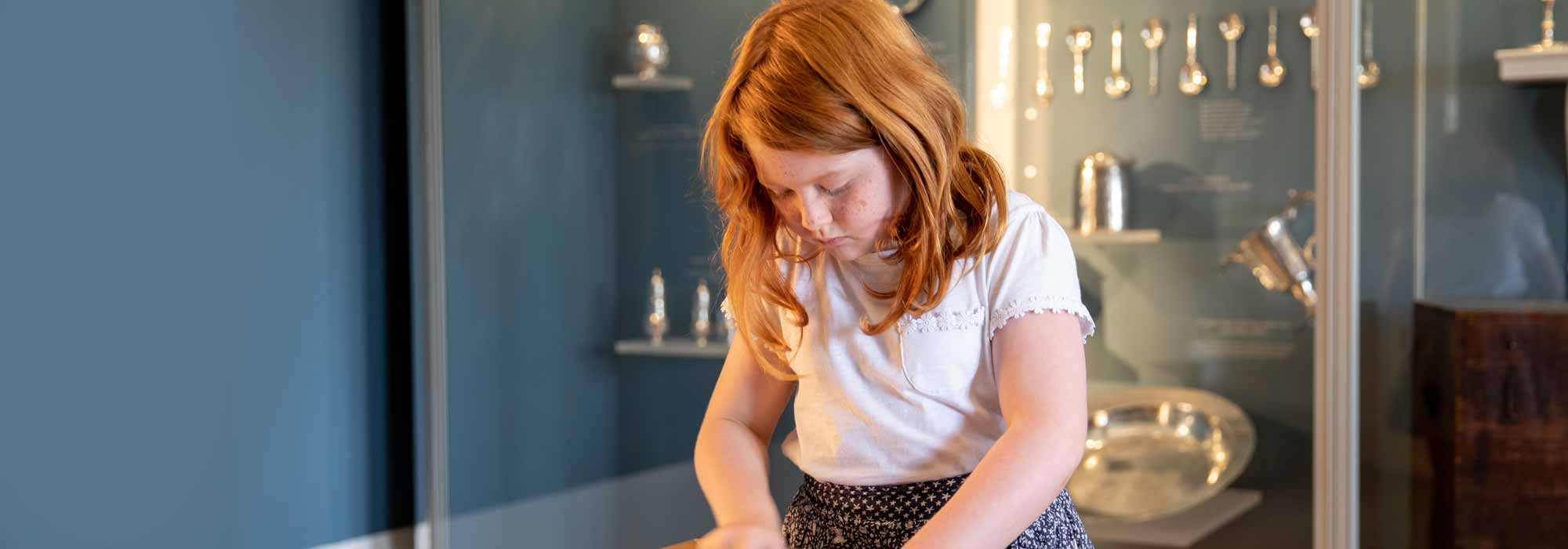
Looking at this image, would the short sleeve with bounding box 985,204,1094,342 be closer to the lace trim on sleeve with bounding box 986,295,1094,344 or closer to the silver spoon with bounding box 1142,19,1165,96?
the lace trim on sleeve with bounding box 986,295,1094,344

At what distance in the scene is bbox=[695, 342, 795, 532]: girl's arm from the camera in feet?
2.98

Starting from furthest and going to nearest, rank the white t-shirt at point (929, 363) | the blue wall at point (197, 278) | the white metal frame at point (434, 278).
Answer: the white metal frame at point (434, 278), the blue wall at point (197, 278), the white t-shirt at point (929, 363)

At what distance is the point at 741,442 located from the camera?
3.18 ft

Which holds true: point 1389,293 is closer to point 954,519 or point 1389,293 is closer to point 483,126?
point 954,519

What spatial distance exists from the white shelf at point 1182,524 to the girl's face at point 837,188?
4.78 feet

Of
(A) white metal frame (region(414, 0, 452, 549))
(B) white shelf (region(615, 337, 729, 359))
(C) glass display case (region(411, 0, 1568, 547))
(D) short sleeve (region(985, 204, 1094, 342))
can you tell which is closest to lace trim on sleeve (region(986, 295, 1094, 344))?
(D) short sleeve (region(985, 204, 1094, 342))

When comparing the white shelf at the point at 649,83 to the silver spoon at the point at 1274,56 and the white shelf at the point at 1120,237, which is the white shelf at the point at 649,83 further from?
the silver spoon at the point at 1274,56

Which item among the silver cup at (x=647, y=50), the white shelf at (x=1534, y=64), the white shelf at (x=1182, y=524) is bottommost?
the white shelf at (x=1182, y=524)

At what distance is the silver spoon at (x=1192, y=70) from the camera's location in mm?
2150

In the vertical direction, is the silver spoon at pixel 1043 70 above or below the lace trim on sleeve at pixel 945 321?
above

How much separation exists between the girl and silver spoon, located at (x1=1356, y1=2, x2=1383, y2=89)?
53.9 inches

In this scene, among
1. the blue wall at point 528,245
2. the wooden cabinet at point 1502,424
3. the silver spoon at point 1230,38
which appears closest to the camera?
the wooden cabinet at point 1502,424

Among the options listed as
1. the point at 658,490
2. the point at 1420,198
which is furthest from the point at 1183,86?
the point at 658,490

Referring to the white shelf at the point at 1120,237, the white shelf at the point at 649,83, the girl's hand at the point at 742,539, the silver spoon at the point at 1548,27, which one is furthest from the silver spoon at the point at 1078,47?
the girl's hand at the point at 742,539
